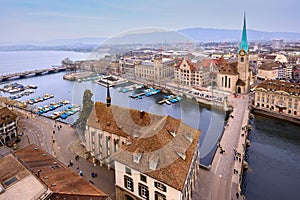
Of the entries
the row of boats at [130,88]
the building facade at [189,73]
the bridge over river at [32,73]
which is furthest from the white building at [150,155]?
the bridge over river at [32,73]

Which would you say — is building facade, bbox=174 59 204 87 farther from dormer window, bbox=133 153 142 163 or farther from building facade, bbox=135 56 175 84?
dormer window, bbox=133 153 142 163

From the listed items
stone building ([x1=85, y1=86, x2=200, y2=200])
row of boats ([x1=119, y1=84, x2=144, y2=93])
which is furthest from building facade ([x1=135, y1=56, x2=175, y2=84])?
stone building ([x1=85, y1=86, x2=200, y2=200])

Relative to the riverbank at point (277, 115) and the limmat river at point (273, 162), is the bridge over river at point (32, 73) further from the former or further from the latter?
the limmat river at point (273, 162)

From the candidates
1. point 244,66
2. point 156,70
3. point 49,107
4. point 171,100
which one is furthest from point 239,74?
point 49,107

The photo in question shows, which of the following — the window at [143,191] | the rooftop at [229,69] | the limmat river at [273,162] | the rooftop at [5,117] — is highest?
the rooftop at [229,69]

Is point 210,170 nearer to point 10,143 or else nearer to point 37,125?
point 10,143

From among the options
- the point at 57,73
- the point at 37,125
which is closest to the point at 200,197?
the point at 37,125
